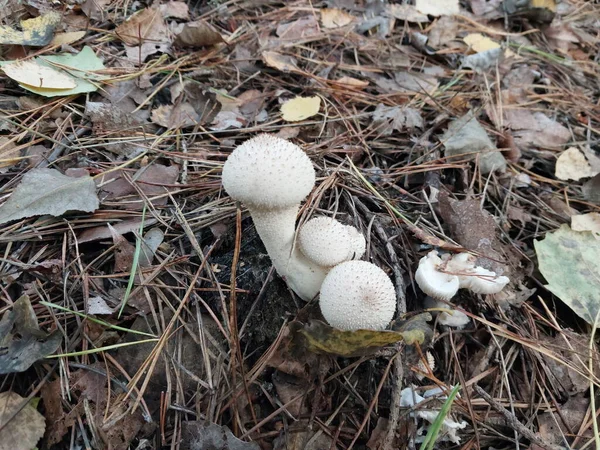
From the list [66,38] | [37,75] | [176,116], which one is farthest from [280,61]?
[37,75]

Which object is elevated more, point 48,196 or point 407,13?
point 407,13

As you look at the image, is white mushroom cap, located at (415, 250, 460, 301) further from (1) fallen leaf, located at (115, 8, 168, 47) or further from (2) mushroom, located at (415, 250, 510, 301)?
(1) fallen leaf, located at (115, 8, 168, 47)

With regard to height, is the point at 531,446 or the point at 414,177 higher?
the point at 414,177

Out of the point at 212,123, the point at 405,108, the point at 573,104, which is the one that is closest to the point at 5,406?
the point at 212,123

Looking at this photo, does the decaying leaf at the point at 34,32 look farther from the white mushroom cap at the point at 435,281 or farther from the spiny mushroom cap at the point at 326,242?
the white mushroom cap at the point at 435,281

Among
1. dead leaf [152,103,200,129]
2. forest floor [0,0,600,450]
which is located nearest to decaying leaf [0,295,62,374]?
forest floor [0,0,600,450]

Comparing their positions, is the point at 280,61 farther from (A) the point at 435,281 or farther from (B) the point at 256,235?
(A) the point at 435,281

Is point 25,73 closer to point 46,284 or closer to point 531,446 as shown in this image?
point 46,284
